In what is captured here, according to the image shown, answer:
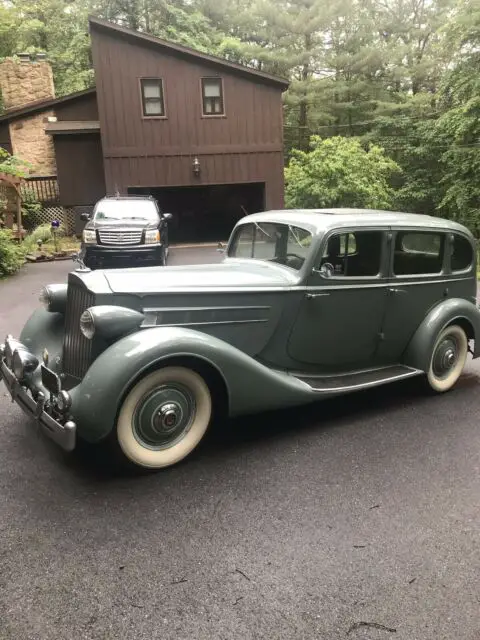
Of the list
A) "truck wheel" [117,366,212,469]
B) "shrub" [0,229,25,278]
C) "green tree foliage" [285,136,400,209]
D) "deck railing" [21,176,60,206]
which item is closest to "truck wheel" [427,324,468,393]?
"truck wheel" [117,366,212,469]

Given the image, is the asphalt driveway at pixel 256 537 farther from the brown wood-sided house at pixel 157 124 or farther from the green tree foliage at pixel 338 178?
the brown wood-sided house at pixel 157 124

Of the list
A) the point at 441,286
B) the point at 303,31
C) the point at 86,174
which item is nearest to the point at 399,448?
the point at 441,286

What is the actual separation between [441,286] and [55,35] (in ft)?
102

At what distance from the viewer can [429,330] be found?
4.20 m

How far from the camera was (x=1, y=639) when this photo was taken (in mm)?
1890

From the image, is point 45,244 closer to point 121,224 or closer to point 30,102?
point 121,224

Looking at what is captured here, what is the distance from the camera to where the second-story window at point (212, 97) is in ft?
55.7

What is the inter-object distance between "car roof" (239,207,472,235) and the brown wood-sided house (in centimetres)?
1361

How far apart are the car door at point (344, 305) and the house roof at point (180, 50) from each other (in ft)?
49.5

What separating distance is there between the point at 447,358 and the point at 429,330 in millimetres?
453

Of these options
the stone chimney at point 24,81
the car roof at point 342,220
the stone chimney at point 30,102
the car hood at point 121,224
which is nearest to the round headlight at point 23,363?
the car roof at point 342,220

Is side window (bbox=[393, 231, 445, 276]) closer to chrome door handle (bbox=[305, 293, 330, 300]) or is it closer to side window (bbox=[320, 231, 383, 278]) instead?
side window (bbox=[320, 231, 383, 278])

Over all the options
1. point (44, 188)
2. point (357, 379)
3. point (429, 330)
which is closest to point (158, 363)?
point (357, 379)

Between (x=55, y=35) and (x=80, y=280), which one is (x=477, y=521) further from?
(x=55, y=35)
